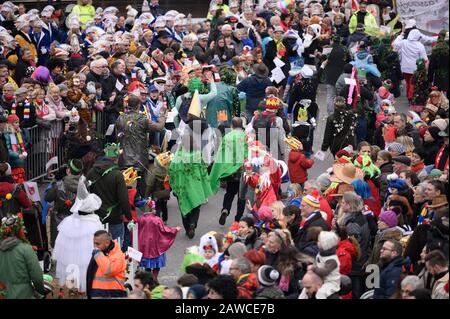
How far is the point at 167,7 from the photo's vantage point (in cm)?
3472

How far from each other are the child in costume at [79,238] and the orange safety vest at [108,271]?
1.27 m

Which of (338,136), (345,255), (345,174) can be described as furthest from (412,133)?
(345,255)

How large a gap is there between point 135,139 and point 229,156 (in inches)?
56.5

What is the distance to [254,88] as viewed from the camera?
21250 millimetres

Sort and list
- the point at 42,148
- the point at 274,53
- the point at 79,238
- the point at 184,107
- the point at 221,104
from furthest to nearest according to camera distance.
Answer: the point at 274,53
the point at 221,104
the point at 42,148
the point at 184,107
the point at 79,238

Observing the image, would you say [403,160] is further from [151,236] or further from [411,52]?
[411,52]

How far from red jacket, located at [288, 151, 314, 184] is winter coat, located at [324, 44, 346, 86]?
5.44 m

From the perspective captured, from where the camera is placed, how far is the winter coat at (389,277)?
12898 millimetres

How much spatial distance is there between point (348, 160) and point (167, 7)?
18.3 m

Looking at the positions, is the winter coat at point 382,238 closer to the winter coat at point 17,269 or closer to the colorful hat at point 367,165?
the colorful hat at point 367,165

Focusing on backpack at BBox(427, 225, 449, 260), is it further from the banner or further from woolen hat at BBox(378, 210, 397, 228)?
the banner

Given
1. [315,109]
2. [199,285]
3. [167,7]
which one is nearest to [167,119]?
[315,109]

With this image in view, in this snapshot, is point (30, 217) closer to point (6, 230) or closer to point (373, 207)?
point (6, 230)

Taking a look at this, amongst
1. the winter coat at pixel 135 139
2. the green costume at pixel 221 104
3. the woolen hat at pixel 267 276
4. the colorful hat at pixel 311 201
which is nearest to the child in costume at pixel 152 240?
the colorful hat at pixel 311 201
